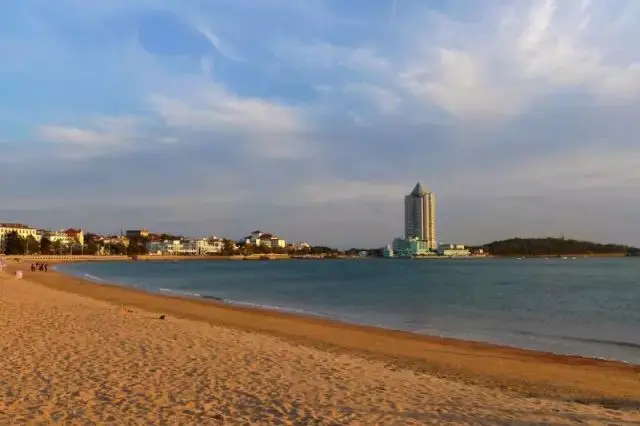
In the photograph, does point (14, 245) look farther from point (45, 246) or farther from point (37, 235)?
point (37, 235)

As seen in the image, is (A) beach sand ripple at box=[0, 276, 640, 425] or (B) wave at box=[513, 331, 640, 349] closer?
(A) beach sand ripple at box=[0, 276, 640, 425]

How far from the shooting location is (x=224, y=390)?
25.8 feet

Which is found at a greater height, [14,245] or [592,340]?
[14,245]

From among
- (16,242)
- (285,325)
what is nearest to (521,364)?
(285,325)

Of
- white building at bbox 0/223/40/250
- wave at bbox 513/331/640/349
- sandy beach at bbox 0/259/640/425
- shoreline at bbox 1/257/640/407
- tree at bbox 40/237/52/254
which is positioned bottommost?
wave at bbox 513/331/640/349

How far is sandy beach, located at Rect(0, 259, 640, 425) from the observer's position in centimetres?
679

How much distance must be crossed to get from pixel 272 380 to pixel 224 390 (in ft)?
3.45

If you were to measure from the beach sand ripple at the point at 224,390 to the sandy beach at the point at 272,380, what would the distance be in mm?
18

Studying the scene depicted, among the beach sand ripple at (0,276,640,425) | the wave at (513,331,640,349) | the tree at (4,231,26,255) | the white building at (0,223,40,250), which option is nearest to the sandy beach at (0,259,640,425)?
the beach sand ripple at (0,276,640,425)

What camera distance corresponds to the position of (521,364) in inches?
517

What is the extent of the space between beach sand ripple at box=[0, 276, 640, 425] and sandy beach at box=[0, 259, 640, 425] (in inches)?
0.7

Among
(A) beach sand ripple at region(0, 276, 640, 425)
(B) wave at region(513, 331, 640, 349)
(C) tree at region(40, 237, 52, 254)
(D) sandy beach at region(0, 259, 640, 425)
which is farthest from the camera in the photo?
(C) tree at region(40, 237, 52, 254)

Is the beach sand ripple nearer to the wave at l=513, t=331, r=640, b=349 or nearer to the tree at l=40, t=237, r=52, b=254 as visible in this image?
the wave at l=513, t=331, r=640, b=349

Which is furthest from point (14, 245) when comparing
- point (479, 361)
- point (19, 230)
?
point (479, 361)
